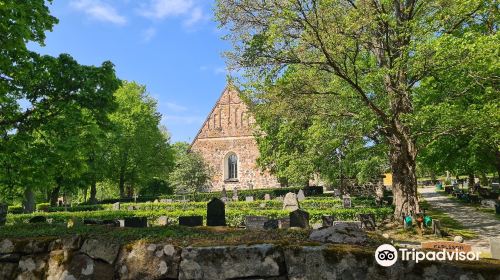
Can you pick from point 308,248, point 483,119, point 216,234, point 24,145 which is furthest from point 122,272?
point 483,119

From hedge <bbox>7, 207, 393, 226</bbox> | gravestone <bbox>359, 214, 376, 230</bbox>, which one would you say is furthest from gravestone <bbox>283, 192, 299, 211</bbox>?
gravestone <bbox>359, 214, 376, 230</bbox>

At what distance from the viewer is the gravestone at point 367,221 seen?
1725 centimetres

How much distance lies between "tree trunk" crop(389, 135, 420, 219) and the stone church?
25981 millimetres

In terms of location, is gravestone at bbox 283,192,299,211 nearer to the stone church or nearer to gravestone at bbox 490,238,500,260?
gravestone at bbox 490,238,500,260

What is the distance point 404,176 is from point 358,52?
588 cm

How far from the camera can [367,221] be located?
17453 mm

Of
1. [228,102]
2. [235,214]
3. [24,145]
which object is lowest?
[235,214]

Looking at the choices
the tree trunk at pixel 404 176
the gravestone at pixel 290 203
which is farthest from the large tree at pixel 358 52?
the gravestone at pixel 290 203

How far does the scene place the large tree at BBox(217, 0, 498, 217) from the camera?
13961mm

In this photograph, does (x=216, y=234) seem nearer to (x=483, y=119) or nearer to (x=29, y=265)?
(x=29, y=265)

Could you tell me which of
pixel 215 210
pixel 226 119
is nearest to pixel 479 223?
pixel 215 210

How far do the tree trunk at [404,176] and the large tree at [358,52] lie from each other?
4 cm

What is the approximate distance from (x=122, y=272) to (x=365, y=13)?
41.9ft

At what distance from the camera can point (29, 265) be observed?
4965mm
